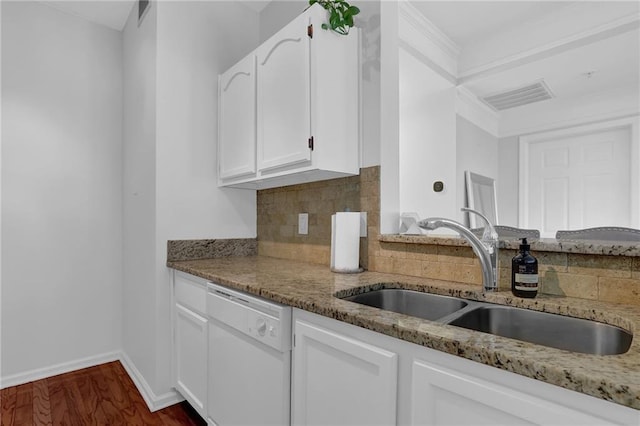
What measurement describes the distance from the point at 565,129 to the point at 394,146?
1737 mm

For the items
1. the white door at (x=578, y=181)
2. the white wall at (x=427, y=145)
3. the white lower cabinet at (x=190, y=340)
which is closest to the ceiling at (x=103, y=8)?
the white wall at (x=427, y=145)

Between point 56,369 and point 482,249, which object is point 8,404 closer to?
point 56,369

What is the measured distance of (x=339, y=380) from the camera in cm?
101

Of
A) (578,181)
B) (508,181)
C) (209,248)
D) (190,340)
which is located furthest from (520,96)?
(190,340)

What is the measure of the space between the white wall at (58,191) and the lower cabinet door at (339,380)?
2160mm

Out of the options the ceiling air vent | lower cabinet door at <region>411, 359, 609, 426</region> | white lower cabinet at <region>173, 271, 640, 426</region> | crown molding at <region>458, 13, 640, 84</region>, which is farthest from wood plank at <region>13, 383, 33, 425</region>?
the ceiling air vent

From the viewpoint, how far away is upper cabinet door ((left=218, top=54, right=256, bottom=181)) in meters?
1.97

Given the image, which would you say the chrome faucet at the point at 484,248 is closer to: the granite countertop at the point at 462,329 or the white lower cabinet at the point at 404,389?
the granite countertop at the point at 462,329

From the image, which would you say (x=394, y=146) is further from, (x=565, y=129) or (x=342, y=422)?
(x=565, y=129)

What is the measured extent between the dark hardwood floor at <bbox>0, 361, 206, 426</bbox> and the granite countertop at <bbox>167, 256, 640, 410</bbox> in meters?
0.88

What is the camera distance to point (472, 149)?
2.87 meters

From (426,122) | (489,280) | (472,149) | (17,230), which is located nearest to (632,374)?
(489,280)

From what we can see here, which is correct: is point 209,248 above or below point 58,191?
below

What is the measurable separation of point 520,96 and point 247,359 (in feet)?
8.91
